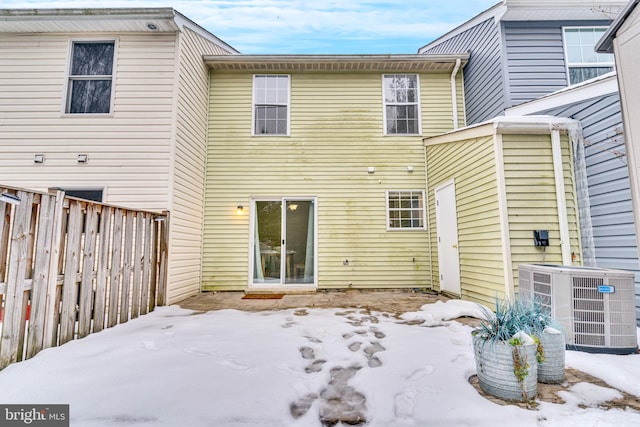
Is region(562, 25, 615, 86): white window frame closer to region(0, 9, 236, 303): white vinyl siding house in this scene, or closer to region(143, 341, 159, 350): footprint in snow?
region(0, 9, 236, 303): white vinyl siding house

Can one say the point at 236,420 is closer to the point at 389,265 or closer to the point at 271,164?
the point at 389,265

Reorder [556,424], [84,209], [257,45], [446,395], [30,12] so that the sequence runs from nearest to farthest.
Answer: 1. [556,424]
2. [446,395]
3. [84,209]
4. [30,12]
5. [257,45]

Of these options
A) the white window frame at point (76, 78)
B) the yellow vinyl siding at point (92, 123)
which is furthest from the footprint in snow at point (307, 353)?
the white window frame at point (76, 78)

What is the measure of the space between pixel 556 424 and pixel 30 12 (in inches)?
331

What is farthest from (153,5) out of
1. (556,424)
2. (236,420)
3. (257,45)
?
(257,45)

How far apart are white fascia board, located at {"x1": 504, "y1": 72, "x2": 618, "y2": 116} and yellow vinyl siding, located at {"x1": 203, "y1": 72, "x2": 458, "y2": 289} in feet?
5.71

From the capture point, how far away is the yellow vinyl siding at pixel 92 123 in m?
4.99

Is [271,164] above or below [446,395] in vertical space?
above

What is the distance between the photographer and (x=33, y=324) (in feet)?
8.11

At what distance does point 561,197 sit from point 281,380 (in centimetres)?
429

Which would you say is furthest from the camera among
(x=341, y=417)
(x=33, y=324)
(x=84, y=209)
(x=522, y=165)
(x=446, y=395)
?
(x=522, y=165)

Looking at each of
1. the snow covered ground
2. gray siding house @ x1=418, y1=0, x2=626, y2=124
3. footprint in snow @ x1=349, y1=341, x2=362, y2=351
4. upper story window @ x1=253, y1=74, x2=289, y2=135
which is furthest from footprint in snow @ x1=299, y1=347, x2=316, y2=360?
gray siding house @ x1=418, y1=0, x2=626, y2=124

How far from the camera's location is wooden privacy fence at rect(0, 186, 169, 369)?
2.31 meters

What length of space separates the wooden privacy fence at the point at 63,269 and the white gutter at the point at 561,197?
5.68 meters
